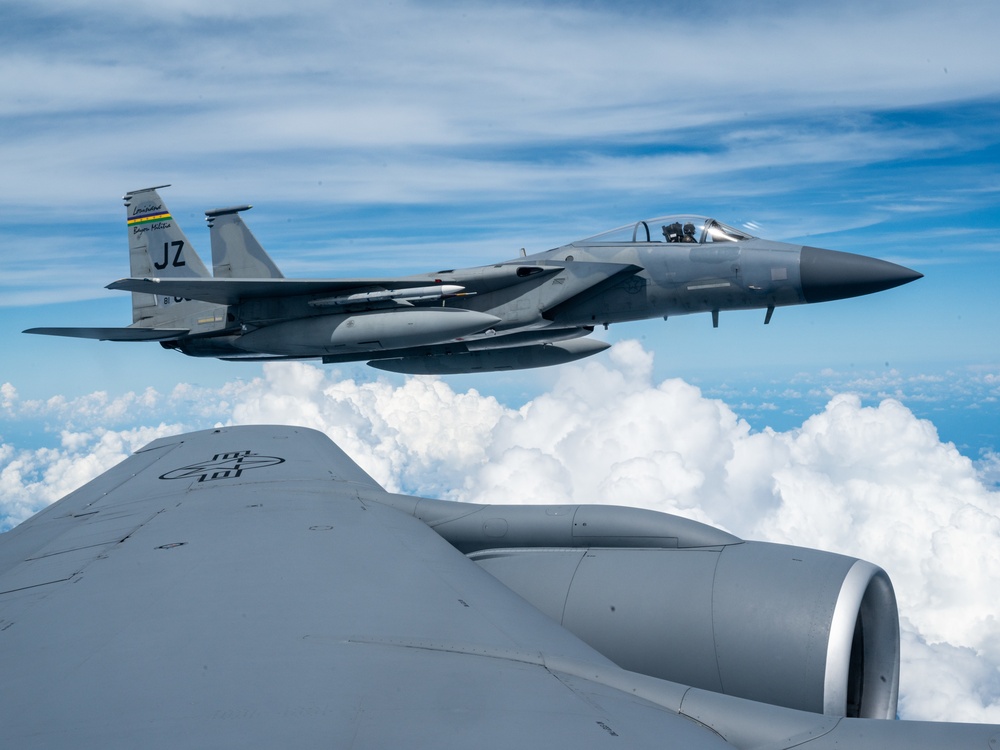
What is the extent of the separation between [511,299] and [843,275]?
559 cm

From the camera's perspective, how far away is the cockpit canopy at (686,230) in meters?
12.9

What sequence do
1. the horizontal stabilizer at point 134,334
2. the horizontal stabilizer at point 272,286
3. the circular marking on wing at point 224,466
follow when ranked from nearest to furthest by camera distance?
the circular marking on wing at point 224,466 < the horizontal stabilizer at point 272,286 < the horizontal stabilizer at point 134,334

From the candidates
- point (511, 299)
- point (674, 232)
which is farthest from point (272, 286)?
point (674, 232)

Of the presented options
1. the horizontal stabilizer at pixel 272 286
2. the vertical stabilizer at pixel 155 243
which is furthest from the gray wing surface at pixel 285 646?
the vertical stabilizer at pixel 155 243

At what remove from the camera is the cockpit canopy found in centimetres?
1286

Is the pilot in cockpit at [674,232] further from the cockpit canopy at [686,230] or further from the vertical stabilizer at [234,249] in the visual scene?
the vertical stabilizer at [234,249]

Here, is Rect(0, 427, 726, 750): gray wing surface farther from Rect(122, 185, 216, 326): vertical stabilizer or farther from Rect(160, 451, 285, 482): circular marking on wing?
Rect(122, 185, 216, 326): vertical stabilizer

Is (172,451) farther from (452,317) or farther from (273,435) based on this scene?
(452,317)

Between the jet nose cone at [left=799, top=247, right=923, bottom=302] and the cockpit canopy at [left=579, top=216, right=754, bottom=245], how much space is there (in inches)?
45.8

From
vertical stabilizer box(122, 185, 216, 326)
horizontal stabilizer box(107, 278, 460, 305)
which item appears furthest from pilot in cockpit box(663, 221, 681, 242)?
vertical stabilizer box(122, 185, 216, 326)

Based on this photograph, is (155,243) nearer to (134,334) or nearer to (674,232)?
(134,334)

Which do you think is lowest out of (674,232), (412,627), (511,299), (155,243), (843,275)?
(412,627)

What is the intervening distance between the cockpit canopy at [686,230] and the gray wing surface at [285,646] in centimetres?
937

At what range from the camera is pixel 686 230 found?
1304 cm
